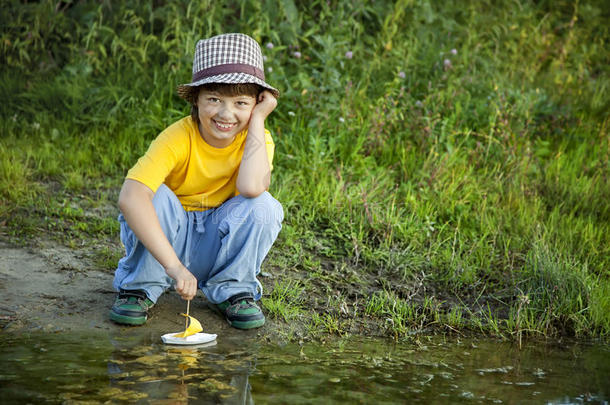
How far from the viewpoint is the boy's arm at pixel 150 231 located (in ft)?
9.34

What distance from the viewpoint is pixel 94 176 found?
4992mm

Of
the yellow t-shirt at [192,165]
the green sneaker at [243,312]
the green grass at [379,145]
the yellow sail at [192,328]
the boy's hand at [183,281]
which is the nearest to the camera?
the boy's hand at [183,281]

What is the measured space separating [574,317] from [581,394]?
87cm

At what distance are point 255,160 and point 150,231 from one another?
0.59 m

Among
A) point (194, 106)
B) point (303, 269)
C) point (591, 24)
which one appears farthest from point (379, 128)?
point (591, 24)

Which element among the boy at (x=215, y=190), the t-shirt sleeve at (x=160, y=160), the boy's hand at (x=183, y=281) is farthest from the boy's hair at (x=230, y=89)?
the boy's hand at (x=183, y=281)

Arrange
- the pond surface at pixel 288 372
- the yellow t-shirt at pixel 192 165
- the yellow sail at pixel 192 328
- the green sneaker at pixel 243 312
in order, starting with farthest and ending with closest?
the green sneaker at pixel 243 312
the yellow t-shirt at pixel 192 165
the yellow sail at pixel 192 328
the pond surface at pixel 288 372

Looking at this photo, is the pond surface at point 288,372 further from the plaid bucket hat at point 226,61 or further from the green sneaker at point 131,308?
the plaid bucket hat at point 226,61

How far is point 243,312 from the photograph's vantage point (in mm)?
3174

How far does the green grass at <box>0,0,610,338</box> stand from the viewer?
3.82m

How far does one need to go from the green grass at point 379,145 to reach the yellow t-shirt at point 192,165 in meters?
0.68

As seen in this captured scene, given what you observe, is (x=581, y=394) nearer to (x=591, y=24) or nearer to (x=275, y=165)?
(x=275, y=165)

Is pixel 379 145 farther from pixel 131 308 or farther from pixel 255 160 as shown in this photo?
pixel 131 308

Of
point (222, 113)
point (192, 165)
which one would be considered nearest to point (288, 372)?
point (192, 165)
